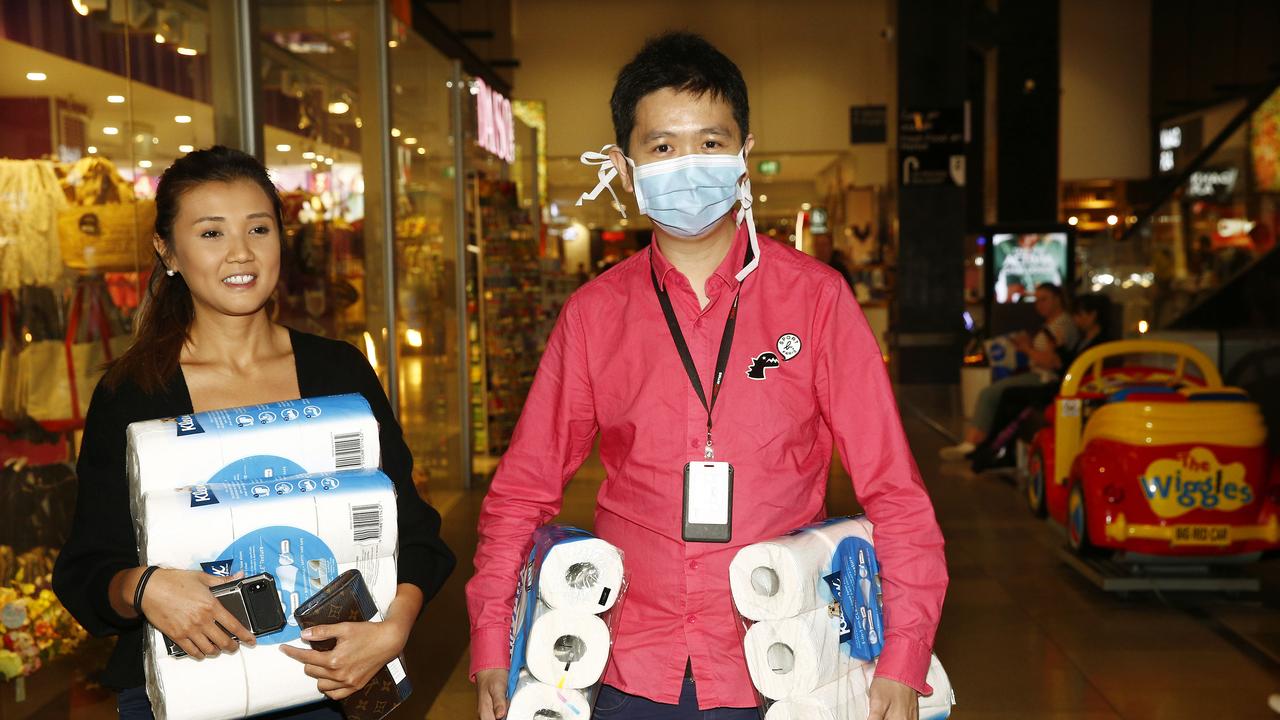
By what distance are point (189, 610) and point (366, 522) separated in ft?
0.90

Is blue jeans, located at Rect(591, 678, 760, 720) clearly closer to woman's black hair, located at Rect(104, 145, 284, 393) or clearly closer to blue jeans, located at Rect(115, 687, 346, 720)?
blue jeans, located at Rect(115, 687, 346, 720)

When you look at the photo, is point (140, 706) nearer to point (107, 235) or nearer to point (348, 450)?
point (348, 450)

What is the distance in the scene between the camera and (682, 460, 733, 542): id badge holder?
1.74 meters

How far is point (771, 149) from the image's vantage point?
65.4 ft

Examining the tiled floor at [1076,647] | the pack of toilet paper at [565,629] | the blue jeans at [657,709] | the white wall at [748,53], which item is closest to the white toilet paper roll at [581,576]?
the pack of toilet paper at [565,629]

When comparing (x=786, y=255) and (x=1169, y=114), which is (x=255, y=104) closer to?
(x=786, y=255)

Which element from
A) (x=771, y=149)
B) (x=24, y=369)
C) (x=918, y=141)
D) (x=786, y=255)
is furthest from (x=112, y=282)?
(x=771, y=149)

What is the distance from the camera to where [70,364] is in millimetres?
3861

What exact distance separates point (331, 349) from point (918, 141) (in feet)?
45.9

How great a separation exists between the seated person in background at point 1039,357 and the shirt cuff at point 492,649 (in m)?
7.36

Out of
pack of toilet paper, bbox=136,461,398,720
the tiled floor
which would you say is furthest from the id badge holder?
the tiled floor

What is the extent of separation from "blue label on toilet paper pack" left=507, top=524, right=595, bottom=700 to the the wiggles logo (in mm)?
4103

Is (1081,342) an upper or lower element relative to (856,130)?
lower

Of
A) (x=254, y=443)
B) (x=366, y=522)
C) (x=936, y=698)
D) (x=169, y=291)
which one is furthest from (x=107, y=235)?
(x=936, y=698)
